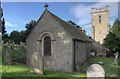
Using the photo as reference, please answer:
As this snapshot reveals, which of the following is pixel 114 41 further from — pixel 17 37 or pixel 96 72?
pixel 17 37

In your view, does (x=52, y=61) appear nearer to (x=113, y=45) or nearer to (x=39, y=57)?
A: (x=39, y=57)

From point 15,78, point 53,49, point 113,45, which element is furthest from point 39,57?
point 113,45

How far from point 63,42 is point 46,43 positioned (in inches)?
102

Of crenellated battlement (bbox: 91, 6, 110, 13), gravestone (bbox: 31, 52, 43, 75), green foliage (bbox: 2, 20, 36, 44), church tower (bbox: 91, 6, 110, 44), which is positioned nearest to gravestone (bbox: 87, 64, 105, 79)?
gravestone (bbox: 31, 52, 43, 75)

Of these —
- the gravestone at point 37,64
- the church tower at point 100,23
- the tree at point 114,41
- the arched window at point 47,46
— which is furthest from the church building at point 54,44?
the church tower at point 100,23

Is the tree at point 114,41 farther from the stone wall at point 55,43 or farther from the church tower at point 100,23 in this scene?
the stone wall at point 55,43

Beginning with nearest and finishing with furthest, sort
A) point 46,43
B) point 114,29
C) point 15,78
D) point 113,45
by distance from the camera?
point 15,78 → point 46,43 → point 113,45 → point 114,29

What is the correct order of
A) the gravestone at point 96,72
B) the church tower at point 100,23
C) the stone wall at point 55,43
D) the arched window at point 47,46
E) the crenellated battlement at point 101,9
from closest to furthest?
the gravestone at point 96,72 < the stone wall at point 55,43 < the arched window at point 47,46 < the church tower at point 100,23 < the crenellated battlement at point 101,9

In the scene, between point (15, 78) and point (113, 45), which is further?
point (113, 45)

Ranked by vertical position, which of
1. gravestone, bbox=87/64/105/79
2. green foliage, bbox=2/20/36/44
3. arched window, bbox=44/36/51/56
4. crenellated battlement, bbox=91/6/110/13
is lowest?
gravestone, bbox=87/64/105/79

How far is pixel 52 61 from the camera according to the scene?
10266 mm

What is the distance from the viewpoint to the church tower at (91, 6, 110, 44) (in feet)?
105

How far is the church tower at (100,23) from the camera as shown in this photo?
32031 millimetres

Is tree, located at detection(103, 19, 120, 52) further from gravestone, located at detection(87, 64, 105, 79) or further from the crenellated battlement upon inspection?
the crenellated battlement
